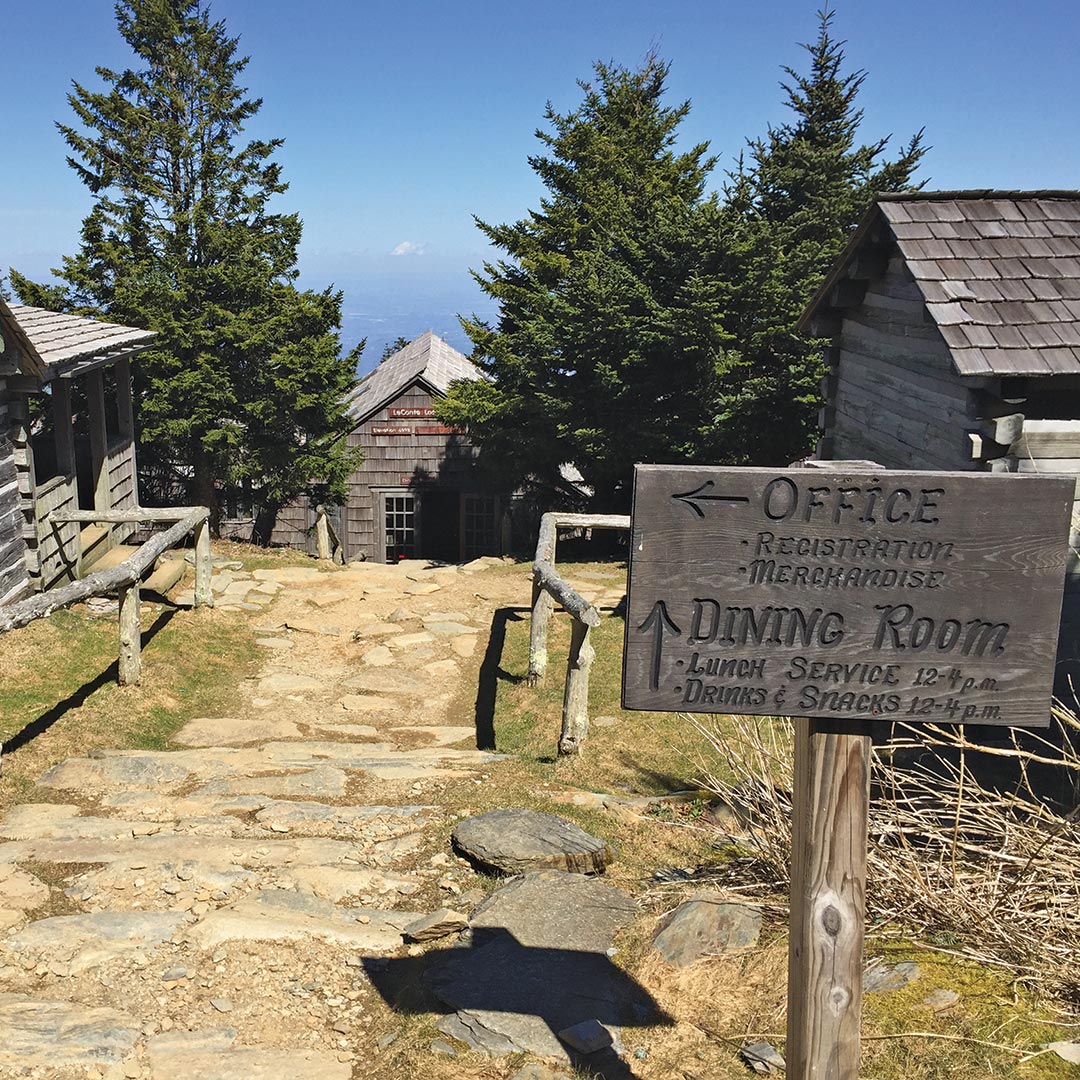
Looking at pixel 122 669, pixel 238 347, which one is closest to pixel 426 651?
pixel 122 669

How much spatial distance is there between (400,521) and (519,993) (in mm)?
20490

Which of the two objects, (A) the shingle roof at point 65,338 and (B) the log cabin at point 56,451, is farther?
(B) the log cabin at point 56,451

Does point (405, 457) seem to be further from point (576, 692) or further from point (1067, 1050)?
point (1067, 1050)

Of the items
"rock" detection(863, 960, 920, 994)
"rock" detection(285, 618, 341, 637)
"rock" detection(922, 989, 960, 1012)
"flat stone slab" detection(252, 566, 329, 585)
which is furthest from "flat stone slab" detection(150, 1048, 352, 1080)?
"flat stone slab" detection(252, 566, 329, 585)

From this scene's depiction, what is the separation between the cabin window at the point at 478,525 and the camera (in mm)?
23719

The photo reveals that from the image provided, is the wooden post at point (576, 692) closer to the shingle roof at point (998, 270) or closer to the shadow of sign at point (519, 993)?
the shadow of sign at point (519, 993)

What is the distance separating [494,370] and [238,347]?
505 centimetres

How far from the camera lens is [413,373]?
23.1m

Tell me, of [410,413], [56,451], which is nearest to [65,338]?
[56,451]

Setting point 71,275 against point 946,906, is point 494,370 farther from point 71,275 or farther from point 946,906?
point 946,906

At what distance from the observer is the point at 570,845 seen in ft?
17.5

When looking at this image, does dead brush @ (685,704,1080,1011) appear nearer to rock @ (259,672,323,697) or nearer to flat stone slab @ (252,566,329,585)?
rock @ (259,672,323,697)

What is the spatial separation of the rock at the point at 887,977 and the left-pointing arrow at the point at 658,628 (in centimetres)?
203

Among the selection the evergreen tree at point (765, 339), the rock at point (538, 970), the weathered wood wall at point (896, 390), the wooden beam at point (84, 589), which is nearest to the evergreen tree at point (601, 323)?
the evergreen tree at point (765, 339)
